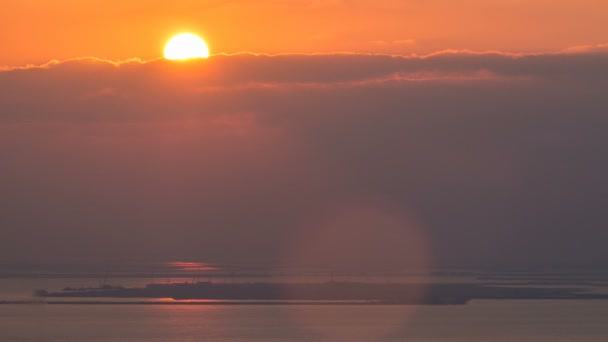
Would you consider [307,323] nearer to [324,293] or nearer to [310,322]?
[310,322]

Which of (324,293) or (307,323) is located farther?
(324,293)

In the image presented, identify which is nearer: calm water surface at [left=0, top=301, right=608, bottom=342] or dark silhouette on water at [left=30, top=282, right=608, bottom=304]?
calm water surface at [left=0, top=301, right=608, bottom=342]

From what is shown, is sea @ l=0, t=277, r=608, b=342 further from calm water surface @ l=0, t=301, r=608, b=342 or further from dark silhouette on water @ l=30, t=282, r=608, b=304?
dark silhouette on water @ l=30, t=282, r=608, b=304

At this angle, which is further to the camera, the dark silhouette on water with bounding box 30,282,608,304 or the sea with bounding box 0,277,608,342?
the dark silhouette on water with bounding box 30,282,608,304

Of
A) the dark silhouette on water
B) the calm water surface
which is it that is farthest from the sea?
the dark silhouette on water

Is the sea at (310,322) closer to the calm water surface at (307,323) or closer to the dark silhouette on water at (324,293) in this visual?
the calm water surface at (307,323)

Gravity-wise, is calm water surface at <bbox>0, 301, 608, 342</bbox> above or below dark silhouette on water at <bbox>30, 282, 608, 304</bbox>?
below

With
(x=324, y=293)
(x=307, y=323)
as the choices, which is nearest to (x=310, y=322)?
(x=307, y=323)

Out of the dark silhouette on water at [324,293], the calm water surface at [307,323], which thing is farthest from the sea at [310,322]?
the dark silhouette on water at [324,293]
